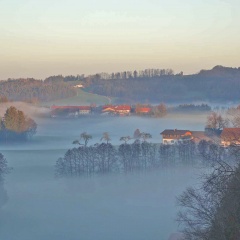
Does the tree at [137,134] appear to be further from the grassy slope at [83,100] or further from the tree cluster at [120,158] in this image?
the grassy slope at [83,100]

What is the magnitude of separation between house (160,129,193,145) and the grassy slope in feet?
57.7

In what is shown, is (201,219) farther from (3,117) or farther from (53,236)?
(3,117)

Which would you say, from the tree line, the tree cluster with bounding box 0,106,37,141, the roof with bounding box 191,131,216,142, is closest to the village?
the tree cluster with bounding box 0,106,37,141

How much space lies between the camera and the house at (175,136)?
19.0 m

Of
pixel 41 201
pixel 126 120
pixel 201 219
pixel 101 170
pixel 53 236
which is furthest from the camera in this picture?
pixel 126 120

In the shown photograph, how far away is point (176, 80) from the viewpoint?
4522 cm

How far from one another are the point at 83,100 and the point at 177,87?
7.85m

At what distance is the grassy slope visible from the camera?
38188 mm

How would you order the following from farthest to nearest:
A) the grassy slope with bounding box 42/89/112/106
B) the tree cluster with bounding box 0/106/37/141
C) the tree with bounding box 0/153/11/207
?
the grassy slope with bounding box 42/89/112/106 < the tree cluster with bounding box 0/106/37/141 < the tree with bounding box 0/153/11/207

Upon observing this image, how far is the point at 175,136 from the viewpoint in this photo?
1991 centimetres

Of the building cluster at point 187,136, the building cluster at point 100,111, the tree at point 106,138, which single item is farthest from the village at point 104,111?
the building cluster at point 187,136

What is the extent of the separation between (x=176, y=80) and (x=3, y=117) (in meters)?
24.7

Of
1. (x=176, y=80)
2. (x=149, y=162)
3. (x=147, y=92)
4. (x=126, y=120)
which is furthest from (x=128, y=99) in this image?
(x=149, y=162)

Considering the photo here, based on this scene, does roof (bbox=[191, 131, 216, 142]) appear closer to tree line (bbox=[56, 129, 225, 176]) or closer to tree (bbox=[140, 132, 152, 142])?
tree line (bbox=[56, 129, 225, 176])
